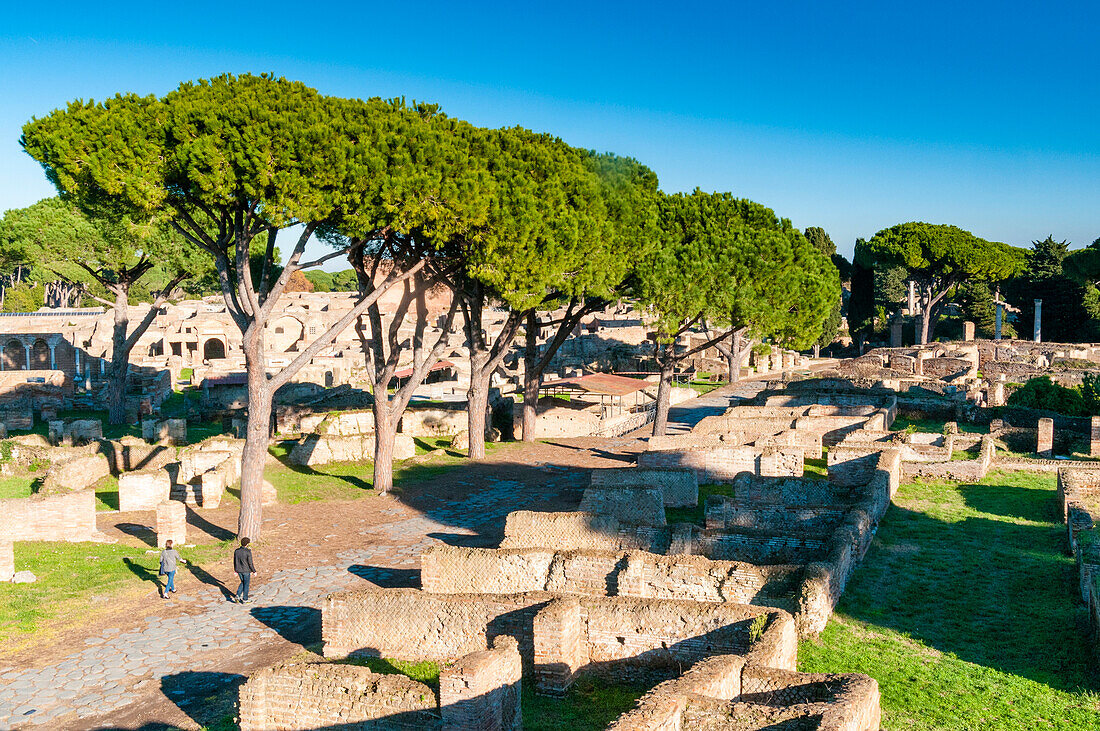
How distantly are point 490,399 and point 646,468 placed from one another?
1274 cm

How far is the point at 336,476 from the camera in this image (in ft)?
64.0

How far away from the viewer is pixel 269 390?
14469 mm

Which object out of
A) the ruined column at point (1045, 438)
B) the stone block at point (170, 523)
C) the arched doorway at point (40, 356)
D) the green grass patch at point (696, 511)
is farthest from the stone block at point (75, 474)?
the arched doorway at point (40, 356)

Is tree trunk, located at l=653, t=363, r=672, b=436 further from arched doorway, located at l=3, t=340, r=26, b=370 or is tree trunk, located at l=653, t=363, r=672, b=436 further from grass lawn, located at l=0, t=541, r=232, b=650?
arched doorway, located at l=3, t=340, r=26, b=370

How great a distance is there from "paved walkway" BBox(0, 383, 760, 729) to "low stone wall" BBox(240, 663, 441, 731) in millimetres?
1644

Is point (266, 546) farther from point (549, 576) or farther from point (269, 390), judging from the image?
point (549, 576)

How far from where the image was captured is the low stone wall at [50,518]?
13.7 metres

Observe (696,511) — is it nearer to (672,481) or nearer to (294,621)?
(672,481)

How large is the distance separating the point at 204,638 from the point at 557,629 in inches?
180

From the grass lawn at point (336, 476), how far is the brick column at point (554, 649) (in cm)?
1020

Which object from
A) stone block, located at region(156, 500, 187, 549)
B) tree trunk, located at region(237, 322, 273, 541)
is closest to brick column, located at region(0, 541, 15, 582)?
stone block, located at region(156, 500, 187, 549)

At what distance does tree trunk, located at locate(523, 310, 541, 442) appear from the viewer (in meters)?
24.1

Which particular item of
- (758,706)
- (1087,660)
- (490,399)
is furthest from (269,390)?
(490,399)

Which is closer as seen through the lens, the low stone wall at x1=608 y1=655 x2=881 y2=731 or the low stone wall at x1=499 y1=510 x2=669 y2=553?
the low stone wall at x1=608 y1=655 x2=881 y2=731
